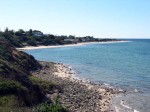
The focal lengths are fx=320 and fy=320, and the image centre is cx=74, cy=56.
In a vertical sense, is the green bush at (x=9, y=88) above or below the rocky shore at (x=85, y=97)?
above

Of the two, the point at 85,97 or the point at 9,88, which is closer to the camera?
the point at 9,88

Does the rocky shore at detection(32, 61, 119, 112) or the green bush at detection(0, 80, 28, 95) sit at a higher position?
the green bush at detection(0, 80, 28, 95)

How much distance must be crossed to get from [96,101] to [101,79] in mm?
17770

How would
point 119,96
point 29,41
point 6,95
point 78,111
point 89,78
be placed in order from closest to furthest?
point 6,95
point 78,111
point 119,96
point 89,78
point 29,41

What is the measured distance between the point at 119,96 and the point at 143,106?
575 cm

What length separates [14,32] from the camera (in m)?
155

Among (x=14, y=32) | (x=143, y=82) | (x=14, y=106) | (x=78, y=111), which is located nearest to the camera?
(x=14, y=106)

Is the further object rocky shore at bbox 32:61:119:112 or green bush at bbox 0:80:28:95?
rocky shore at bbox 32:61:119:112

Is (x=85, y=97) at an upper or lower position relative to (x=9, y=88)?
lower

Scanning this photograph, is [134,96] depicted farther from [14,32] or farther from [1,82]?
[14,32]

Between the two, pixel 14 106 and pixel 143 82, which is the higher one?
pixel 14 106

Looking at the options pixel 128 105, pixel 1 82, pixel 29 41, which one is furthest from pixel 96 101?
pixel 29 41

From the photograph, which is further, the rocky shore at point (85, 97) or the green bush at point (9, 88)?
the rocky shore at point (85, 97)

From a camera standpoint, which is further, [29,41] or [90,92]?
[29,41]
